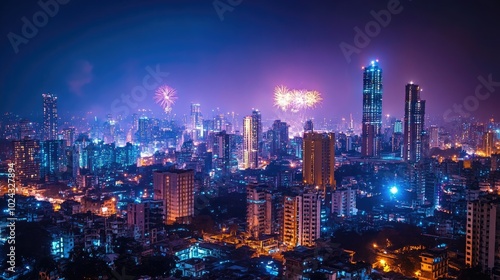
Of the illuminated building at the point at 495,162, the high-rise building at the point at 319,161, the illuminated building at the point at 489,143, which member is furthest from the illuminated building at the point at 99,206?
the illuminated building at the point at 489,143

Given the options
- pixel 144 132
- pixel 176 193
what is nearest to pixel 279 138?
pixel 144 132

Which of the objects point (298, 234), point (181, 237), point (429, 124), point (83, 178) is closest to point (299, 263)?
point (298, 234)

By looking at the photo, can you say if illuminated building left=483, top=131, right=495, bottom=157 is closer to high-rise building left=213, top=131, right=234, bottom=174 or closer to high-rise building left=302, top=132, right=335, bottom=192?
high-rise building left=302, top=132, right=335, bottom=192

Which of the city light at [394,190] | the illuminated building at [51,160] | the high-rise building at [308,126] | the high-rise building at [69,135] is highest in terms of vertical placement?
the high-rise building at [308,126]

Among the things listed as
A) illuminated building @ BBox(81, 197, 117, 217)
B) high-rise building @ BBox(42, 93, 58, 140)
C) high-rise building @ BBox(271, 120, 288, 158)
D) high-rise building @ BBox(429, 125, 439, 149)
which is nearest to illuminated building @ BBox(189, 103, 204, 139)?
high-rise building @ BBox(271, 120, 288, 158)

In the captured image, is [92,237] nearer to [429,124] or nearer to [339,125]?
[429,124]

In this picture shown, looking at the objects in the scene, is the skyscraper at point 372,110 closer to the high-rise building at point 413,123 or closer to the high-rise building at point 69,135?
the high-rise building at point 413,123

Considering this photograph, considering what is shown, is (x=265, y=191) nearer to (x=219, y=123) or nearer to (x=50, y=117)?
(x=50, y=117)
